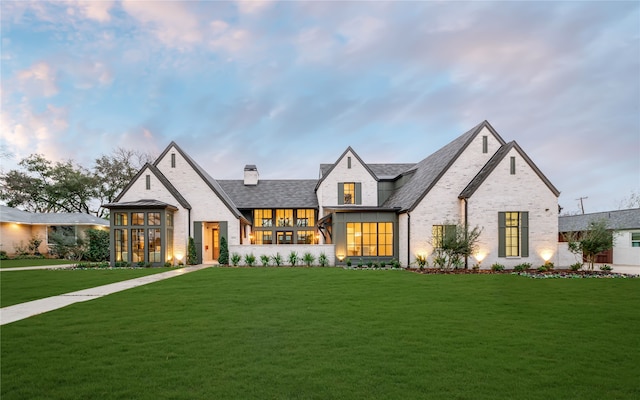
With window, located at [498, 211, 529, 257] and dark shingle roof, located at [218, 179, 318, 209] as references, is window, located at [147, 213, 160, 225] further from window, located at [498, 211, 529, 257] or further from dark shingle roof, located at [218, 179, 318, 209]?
window, located at [498, 211, 529, 257]

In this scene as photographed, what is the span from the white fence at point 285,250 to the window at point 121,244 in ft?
22.9

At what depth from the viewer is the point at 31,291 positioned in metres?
11.7

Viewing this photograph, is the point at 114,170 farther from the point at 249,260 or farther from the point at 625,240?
the point at 625,240

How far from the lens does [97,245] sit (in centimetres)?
2705

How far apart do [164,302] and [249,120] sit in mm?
35546

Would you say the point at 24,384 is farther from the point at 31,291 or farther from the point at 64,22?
the point at 64,22

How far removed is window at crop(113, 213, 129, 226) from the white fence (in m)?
7.36

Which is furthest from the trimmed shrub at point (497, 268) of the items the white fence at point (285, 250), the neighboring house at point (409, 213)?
the white fence at point (285, 250)

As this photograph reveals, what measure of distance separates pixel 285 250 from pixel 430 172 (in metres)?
12.0

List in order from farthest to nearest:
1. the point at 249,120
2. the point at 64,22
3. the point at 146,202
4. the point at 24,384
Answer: the point at 249,120 → the point at 146,202 → the point at 64,22 → the point at 24,384

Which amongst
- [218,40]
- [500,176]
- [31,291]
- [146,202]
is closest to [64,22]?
[218,40]

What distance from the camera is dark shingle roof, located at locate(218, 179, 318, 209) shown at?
31.3 meters

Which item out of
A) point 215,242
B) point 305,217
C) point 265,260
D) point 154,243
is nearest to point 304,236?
point 305,217

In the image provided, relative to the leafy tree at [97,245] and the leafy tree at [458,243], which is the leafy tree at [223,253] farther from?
the leafy tree at [458,243]
